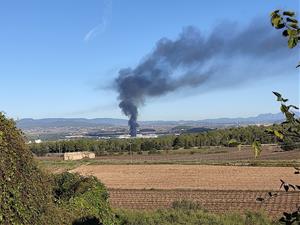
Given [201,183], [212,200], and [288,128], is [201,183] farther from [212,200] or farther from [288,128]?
[288,128]

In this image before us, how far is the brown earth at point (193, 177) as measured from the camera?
3925 centimetres

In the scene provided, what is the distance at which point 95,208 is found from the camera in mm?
15531

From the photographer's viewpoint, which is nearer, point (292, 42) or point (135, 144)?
point (292, 42)

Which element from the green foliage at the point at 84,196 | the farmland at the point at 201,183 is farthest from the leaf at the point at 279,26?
the farmland at the point at 201,183

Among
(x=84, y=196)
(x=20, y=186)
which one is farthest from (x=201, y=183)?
(x=20, y=186)

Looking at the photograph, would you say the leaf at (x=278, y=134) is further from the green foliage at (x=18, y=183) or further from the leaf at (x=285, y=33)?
the green foliage at (x=18, y=183)

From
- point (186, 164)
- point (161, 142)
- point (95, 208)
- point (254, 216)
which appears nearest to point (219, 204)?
point (254, 216)

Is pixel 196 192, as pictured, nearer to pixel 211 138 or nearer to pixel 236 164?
pixel 236 164

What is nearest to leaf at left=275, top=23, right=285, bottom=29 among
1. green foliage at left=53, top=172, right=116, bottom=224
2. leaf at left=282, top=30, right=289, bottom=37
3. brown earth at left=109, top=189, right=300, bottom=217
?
leaf at left=282, top=30, right=289, bottom=37

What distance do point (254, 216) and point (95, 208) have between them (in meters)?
7.43

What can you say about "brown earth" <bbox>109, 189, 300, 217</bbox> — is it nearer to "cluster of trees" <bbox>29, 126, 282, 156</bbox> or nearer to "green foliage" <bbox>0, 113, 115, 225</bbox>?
"green foliage" <bbox>0, 113, 115, 225</bbox>

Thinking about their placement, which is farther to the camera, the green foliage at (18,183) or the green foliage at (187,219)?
the green foliage at (187,219)

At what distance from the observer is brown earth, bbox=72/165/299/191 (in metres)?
39.2

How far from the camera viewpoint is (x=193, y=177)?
4612 centimetres
